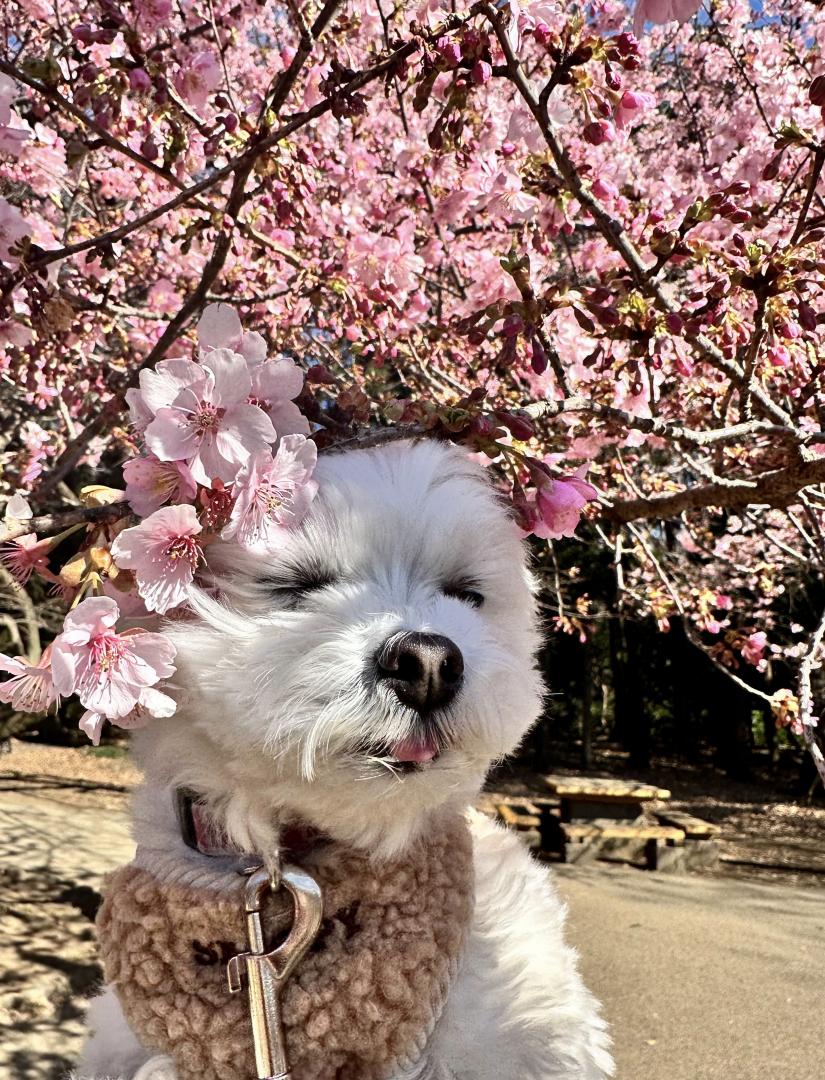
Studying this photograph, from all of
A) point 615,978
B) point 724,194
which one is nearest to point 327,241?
point 724,194

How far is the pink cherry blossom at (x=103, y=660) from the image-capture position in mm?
931

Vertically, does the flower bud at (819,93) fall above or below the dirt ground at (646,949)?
above

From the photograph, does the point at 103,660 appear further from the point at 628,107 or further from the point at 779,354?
the point at 779,354

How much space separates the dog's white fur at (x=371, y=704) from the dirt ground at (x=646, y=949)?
1.70ft

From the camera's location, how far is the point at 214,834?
1187 millimetres

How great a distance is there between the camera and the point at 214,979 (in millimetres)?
1133

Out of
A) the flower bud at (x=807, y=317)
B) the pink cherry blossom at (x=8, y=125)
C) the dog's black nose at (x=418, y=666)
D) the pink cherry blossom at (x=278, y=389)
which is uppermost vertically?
the pink cherry blossom at (x=8, y=125)

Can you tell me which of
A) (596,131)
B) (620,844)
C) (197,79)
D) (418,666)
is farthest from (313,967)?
(620,844)

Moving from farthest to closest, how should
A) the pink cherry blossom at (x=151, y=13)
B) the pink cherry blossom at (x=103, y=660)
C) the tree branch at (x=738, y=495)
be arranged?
1. the pink cherry blossom at (x=151, y=13)
2. the tree branch at (x=738, y=495)
3. the pink cherry blossom at (x=103, y=660)

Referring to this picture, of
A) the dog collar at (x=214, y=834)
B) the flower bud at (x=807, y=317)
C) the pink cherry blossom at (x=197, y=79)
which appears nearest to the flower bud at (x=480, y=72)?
the flower bud at (x=807, y=317)

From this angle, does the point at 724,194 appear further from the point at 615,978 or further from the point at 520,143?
the point at 615,978

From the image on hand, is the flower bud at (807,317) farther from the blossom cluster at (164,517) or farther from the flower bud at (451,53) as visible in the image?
the blossom cluster at (164,517)

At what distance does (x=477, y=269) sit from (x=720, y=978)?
365cm

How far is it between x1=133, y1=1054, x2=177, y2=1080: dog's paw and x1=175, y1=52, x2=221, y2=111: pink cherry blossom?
7.74ft
